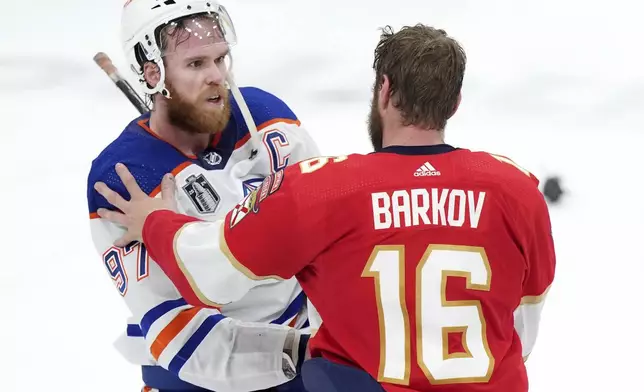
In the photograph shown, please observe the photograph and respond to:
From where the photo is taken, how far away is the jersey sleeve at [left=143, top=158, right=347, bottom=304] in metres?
1.37

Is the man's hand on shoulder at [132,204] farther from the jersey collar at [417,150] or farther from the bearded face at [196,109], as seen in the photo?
the jersey collar at [417,150]

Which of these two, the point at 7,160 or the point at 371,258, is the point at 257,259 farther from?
the point at 7,160

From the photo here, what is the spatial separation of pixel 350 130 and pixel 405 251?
2.42 metres

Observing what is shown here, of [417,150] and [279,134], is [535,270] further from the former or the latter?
[279,134]

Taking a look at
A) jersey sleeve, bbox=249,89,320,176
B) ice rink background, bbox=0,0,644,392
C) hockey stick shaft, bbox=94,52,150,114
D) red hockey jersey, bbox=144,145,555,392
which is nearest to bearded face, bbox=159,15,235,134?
jersey sleeve, bbox=249,89,320,176

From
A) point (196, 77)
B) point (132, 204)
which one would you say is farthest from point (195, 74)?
point (132, 204)

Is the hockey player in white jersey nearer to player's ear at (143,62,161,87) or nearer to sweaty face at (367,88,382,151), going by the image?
player's ear at (143,62,161,87)

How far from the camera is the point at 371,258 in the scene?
1.38 metres

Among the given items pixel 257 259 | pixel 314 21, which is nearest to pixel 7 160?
pixel 314 21

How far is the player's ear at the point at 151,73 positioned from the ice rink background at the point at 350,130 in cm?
109

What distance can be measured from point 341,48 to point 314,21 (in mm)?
231

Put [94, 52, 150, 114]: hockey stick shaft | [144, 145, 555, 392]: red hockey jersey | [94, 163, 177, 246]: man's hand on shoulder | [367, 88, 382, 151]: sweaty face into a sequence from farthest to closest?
1. [94, 52, 150, 114]: hockey stick shaft
2. [94, 163, 177, 246]: man's hand on shoulder
3. [367, 88, 382, 151]: sweaty face
4. [144, 145, 555, 392]: red hockey jersey

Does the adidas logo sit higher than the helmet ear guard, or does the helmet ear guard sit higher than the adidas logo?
the helmet ear guard

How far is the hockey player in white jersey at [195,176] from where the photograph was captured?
5.61 ft
